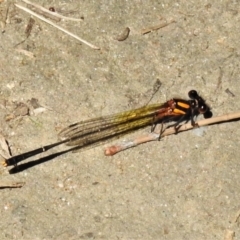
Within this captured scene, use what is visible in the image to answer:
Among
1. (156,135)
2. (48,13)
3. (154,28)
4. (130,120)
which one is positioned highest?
(48,13)

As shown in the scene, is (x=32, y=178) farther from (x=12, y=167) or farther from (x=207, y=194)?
(x=207, y=194)

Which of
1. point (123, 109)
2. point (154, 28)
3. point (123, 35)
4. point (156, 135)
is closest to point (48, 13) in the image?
point (123, 35)

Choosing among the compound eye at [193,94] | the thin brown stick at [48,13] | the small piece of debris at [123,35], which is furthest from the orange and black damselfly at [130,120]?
the thin brown stick at [48,13]

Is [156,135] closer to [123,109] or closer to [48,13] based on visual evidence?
[123,109]

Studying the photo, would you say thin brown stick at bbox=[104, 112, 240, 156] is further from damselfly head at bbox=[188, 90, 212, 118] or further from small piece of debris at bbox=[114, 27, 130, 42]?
small piece of debris at bbox=[114, 27, 130, 42]

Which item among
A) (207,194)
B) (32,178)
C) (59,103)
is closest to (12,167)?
(32,178)

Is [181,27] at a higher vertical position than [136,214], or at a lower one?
higher

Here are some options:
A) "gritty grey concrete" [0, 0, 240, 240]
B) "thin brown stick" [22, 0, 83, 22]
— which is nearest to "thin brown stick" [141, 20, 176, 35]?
"gritty grey concrete" [0, 0, 240, 240]
